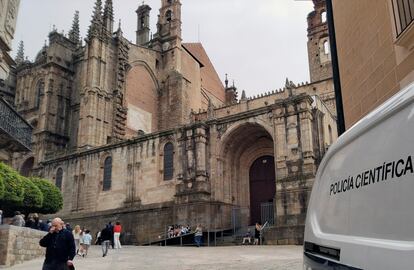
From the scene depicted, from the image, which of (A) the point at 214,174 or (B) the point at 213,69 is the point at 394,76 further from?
(B) the point at 213,69

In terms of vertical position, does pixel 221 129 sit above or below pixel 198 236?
above

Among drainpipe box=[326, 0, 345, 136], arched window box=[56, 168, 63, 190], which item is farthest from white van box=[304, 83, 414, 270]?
arched window box=[56, 168, 63, 190]

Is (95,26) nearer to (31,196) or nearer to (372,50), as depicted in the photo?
(31,196)

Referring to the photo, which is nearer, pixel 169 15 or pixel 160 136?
pixel 160 136

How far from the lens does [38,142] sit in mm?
42125

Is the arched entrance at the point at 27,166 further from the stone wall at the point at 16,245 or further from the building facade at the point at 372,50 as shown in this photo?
the building facade at the point at 372,50

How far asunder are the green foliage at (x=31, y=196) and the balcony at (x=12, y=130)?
228 cm

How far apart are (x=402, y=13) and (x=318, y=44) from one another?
4176 cm

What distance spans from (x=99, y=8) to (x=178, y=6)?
8584 millimetres

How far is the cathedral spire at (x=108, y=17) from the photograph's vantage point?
43.2 meters

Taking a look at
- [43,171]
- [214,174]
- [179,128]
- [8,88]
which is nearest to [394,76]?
[214,174]

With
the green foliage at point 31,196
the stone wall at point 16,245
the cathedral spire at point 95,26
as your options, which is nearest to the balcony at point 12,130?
the green foliage at point 31,196

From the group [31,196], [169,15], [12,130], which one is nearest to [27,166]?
[169,15]

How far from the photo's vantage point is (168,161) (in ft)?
89.7
